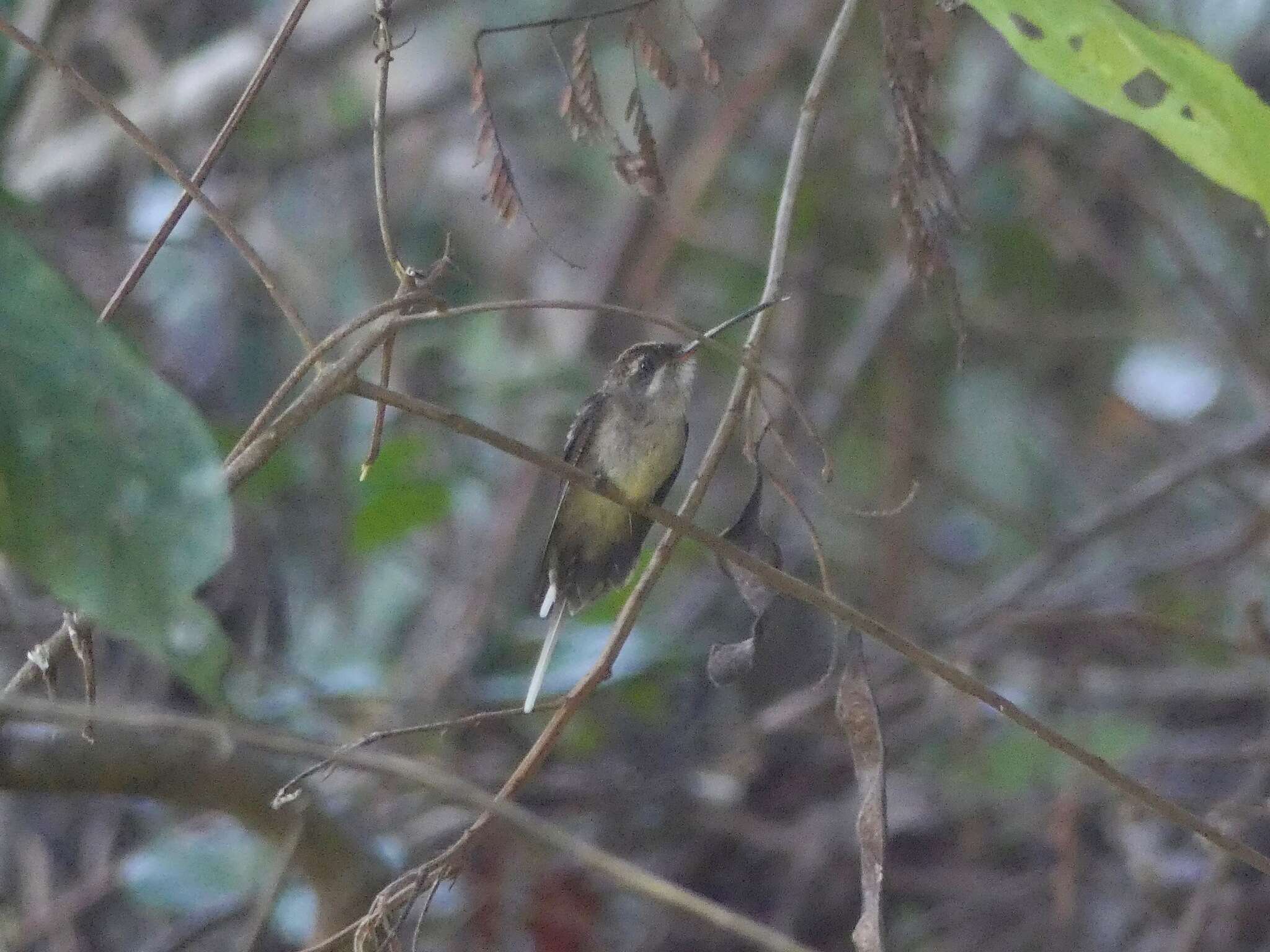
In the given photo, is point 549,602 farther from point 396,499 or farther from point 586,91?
point 586,91

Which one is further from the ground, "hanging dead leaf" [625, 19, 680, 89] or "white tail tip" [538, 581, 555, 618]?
"hanging dead leaf" [625, 19, 680, 89]

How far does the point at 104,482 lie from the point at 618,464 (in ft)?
5.86

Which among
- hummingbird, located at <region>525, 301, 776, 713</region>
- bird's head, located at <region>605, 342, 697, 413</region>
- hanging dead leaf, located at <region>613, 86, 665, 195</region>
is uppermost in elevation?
hanging dead leaf, located at <region>613, 86, 665, 195</region>

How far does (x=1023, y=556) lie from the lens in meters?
5.48

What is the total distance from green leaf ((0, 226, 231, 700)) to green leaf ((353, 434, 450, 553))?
260cm

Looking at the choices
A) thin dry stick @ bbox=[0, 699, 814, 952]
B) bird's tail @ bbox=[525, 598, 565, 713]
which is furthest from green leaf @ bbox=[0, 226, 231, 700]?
bird's tail @ bbox=[525, 598, 565, 713]

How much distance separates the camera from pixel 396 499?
12.6 ft

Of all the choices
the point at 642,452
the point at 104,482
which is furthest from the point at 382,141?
the point at 642,452

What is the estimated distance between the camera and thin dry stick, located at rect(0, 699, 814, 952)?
1203mm

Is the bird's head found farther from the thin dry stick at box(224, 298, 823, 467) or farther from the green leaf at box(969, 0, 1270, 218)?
the green leaf at box(969, 0, 1270, 218)

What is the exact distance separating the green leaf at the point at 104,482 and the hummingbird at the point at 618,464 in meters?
1.72

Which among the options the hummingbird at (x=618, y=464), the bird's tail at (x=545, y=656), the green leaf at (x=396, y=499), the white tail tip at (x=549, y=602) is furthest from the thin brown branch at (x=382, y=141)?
the green leaf at (x=396, y=499)

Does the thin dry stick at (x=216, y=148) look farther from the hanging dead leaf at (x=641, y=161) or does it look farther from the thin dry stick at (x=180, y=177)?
the hanging dead leaf at (x=641, y=161)

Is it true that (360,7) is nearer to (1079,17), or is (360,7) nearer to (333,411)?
(333,411)
